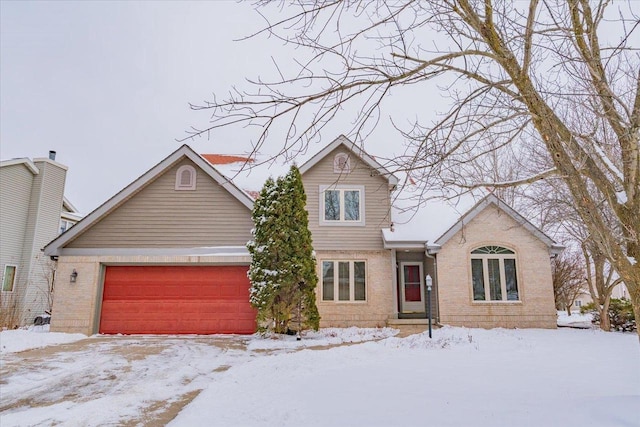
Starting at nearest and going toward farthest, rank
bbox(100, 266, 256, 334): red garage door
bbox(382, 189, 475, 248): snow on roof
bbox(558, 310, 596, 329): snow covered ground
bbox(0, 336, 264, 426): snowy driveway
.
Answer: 1. bbox(0, 336, 264, 426): snowy driveway
2. bbox(100, 266, 256, 334): red garage door
3. bbox(382, 189, 475, 248): snow on roof
4. bbox(558, 310, 596, 329): snow covered ground

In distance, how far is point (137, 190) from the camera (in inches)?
532

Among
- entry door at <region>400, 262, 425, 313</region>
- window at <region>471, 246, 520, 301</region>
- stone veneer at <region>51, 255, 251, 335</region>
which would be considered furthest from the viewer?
entry door at <region>400, 262, 425, 313</region>

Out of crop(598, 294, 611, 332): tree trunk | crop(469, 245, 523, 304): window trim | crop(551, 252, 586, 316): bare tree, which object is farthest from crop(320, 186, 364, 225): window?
crop(551, 252, 586, 316): bare tree

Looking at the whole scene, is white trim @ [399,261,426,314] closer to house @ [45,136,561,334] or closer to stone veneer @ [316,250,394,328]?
house @ [45,136,561,334]

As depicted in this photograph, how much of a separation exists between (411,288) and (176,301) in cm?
→ 847

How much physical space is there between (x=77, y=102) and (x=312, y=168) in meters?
20.8

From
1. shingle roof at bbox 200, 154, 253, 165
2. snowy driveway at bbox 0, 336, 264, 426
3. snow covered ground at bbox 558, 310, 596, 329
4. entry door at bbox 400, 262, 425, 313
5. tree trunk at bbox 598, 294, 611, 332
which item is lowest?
snowy driveway at bbox 0, 336, 264, 426

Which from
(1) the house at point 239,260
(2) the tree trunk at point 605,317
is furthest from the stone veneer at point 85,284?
(2) the tree trunk at point 605,317

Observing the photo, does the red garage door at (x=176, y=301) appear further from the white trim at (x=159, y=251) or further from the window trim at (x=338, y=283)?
the window trim at (x=338, y=283)

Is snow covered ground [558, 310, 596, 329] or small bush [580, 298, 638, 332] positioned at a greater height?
small bush [580, 298, 638, 332]

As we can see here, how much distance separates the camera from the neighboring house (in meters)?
19.6

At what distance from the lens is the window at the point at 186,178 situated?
13727mm

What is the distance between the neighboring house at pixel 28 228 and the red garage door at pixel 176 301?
28.9ft

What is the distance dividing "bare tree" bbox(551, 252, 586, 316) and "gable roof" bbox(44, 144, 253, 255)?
15.4 m
